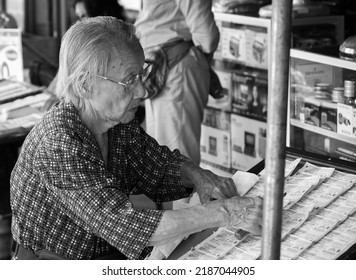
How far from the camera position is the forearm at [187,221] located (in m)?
2.05

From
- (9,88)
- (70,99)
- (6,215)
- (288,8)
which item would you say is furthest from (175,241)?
(9,88)

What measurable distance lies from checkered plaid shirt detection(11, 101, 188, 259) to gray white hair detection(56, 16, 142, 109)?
93 mm

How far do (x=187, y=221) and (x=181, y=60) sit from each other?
81.5 inches

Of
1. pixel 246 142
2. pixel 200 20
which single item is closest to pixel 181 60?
pixel 200 20

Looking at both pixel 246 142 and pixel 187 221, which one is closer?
pixel 187 221

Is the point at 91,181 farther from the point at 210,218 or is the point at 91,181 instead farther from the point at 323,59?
the point at 323,59

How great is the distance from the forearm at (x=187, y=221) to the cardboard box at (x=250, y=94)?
2.55 metres

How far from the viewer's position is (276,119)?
1.47 meters

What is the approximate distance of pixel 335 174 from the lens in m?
2.36

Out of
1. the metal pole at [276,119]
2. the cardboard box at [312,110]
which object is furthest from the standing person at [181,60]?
the metal pole at [276,119]

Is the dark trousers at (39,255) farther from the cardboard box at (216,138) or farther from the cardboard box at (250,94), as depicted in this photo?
the cardboard box at (216,138)

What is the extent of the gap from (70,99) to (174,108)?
1.83 metres

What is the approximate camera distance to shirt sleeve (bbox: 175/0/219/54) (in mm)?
3875
